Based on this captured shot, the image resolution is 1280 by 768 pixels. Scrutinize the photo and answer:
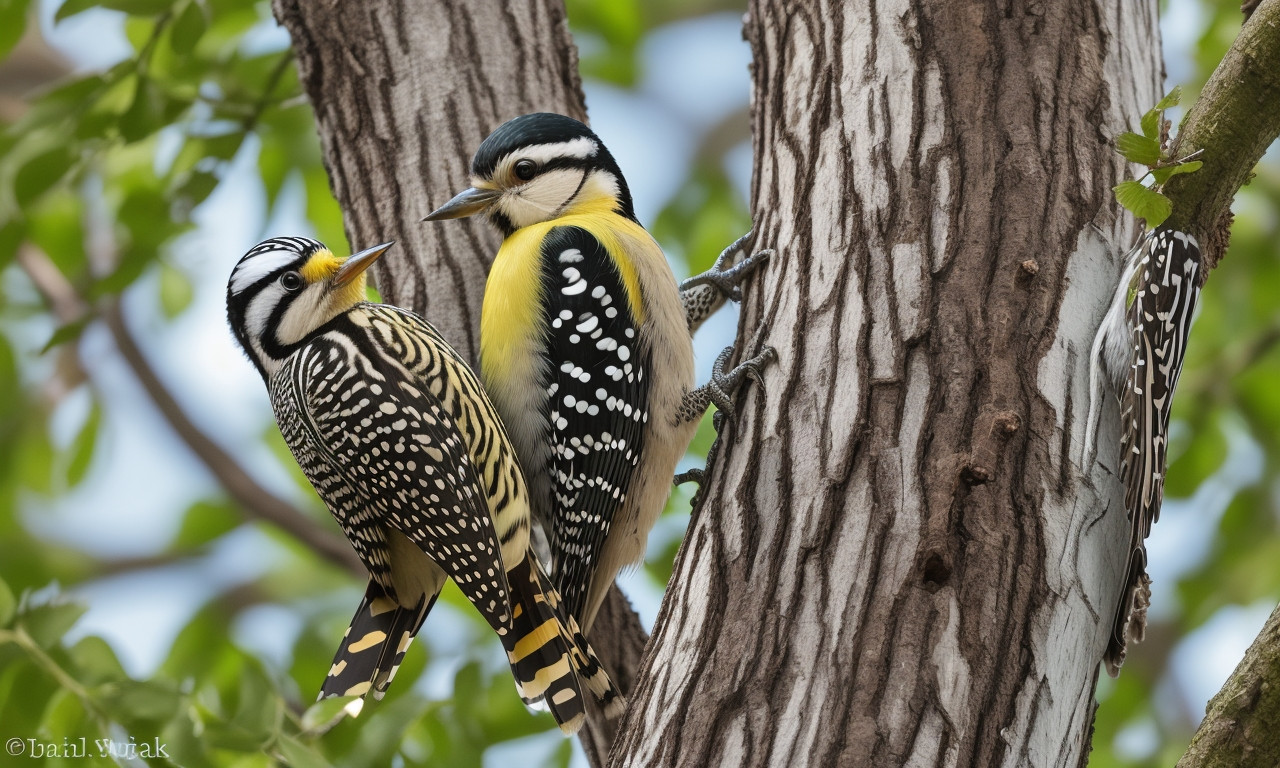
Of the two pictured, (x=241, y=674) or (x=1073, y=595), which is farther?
(x=241, y=674)

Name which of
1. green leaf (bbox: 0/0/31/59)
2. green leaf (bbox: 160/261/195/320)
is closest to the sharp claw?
green leaf (bbox: 0/0/31/59)

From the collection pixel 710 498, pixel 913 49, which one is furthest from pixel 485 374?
pixel 913 49

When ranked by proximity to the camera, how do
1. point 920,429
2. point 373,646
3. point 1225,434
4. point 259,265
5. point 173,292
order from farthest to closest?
point 173,292
point 1225,434
point 259,265
point 373,646
point 920,429

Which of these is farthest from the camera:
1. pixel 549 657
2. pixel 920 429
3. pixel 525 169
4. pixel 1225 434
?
pixel 1225 434

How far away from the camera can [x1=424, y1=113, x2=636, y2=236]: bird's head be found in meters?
3.17

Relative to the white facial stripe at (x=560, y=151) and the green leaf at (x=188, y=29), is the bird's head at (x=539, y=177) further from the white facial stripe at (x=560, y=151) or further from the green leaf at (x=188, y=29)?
the green leaf at (x=188, y=29)

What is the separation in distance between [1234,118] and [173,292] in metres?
4.68

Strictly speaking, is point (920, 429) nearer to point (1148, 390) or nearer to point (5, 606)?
point (1148, 390)

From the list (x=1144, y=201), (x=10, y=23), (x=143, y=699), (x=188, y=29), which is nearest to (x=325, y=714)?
(x=143, y=699)

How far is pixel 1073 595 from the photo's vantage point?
7.16 ft

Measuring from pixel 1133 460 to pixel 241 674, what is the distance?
7.53 ft

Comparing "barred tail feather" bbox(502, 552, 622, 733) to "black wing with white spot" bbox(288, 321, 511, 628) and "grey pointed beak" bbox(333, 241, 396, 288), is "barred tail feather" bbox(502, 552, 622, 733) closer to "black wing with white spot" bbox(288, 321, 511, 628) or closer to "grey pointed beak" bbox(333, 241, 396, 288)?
"black wing with white spot" bbox(288, 321, 511, 628)

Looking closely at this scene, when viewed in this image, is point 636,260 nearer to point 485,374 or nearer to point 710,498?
point 485,374

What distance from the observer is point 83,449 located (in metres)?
5.18
